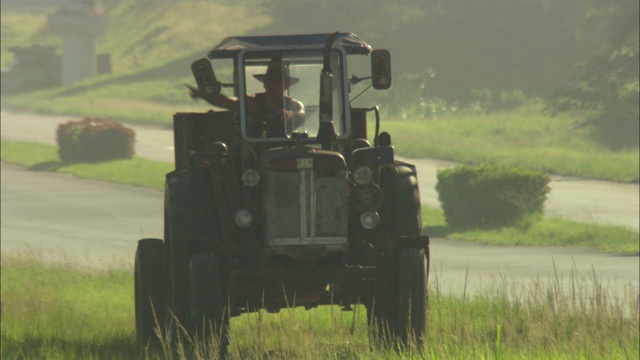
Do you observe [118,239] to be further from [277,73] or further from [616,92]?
[616,92]

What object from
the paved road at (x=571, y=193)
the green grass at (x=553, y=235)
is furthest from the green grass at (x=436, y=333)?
the paved road at (x=571, y=193)

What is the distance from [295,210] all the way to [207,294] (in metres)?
0.92

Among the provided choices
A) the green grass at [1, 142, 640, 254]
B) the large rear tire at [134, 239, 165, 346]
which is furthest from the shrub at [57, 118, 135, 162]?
the large rear tire at [134, 239, 165, 346]

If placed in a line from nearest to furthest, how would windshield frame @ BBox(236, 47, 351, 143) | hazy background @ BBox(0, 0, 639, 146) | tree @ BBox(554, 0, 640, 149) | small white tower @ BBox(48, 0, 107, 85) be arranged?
windshield frame @ BBox(236, 47, 351, 143), tree @ BBox(554, 0, 640, 149), hazy background @ BBox(0, 0, 639, 146), small white tower @ BBox(48, 0, 107, 85)

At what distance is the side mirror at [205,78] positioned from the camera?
8.72m

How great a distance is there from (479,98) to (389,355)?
198ft

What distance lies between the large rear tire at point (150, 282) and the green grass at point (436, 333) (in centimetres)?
31

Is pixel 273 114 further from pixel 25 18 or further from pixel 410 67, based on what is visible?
pixel 25 18

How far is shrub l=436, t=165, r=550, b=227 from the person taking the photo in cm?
2794

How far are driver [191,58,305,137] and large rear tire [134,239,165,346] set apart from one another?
149 centimetres

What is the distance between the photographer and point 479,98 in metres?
67.4

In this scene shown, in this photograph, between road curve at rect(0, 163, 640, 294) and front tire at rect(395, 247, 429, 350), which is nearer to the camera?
front tire at rect(395, 247, 429, 350)

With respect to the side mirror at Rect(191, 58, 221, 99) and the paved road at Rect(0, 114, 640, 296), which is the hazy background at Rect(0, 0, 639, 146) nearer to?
the paved road at Rect(0, 114, 640, 296)

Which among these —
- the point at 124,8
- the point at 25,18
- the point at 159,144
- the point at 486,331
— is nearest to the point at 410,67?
the point at 159,144
